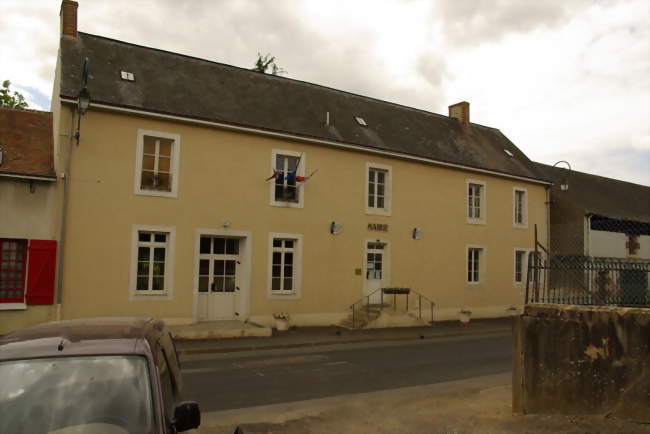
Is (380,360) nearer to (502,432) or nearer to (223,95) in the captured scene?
(502,432)

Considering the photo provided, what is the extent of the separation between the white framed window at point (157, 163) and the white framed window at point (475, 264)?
12.7 m

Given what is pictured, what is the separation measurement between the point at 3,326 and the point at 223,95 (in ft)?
30.6

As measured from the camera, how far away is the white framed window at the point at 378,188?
62.2ft

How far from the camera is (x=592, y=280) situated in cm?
706

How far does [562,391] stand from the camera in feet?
22.2

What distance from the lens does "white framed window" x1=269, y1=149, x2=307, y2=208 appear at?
16.7 m

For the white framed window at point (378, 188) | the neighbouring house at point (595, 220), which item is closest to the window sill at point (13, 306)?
the white framed window at point (378, 188)

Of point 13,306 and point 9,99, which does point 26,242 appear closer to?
point 13,306

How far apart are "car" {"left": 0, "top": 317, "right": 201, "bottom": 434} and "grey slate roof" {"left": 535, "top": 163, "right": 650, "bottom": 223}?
24093 mm

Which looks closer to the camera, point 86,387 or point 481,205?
point 86,387

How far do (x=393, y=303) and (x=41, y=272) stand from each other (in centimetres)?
1153

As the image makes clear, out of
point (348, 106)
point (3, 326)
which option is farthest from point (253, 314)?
point (348, 106)

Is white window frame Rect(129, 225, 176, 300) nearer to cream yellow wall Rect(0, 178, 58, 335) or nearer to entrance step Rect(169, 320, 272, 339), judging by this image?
entrance step Rect(169, 320, 272, 339)

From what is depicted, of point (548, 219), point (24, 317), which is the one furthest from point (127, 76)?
point (548, 219)
